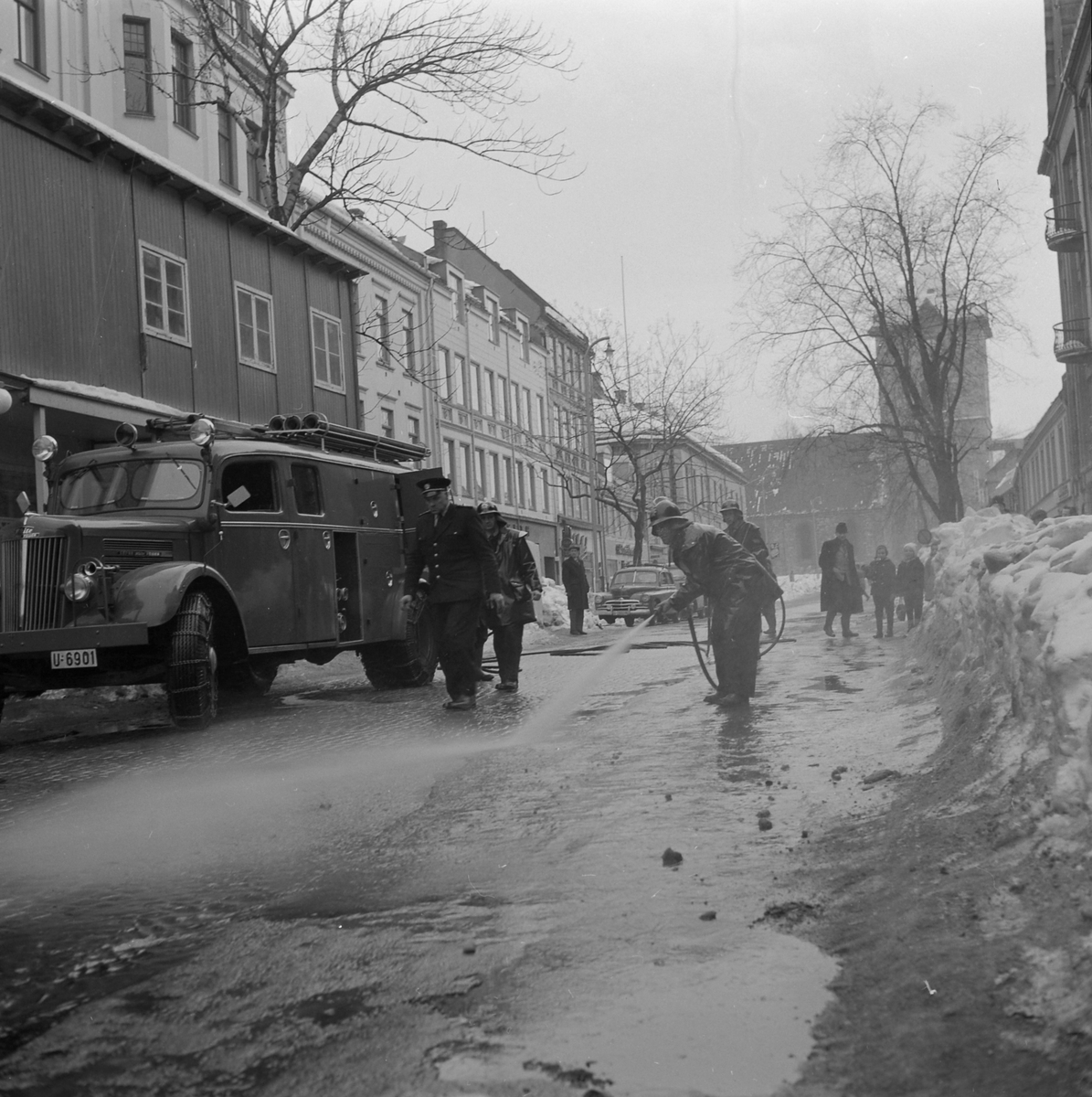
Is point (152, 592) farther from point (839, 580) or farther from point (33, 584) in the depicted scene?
point (839, 580)

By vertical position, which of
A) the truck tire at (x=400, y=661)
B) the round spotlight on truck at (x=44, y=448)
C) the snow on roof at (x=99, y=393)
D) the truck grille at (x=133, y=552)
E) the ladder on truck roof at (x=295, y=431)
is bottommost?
the truck tire at (x=400, y=661)

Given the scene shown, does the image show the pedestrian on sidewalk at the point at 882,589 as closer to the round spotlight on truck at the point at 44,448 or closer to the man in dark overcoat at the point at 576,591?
the man in dark overcoat at the point at 576,591

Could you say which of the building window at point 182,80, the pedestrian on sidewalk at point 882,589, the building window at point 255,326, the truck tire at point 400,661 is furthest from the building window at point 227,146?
the truck tire at point 400,661

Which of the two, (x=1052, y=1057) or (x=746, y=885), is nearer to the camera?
(x=1052, y=1057)

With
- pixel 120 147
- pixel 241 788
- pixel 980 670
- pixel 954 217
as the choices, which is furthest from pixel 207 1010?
pixel 954 217

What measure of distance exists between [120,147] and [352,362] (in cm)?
952

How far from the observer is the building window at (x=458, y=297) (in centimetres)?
4866

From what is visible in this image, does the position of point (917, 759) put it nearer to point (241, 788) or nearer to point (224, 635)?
point (241, 788)

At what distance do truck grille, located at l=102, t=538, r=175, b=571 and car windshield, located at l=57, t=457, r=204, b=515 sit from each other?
57cm

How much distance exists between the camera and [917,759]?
261 inches

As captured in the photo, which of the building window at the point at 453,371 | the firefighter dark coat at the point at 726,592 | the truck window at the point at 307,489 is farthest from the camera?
A: the building window at the point at 453,371

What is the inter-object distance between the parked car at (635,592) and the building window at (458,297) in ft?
46.9

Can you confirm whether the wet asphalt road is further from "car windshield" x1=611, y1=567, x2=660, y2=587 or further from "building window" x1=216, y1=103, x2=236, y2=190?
"car windshield" x1=611, y1=567, x2=660, y2=587

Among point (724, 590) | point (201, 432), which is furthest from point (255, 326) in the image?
point (724, 590)
